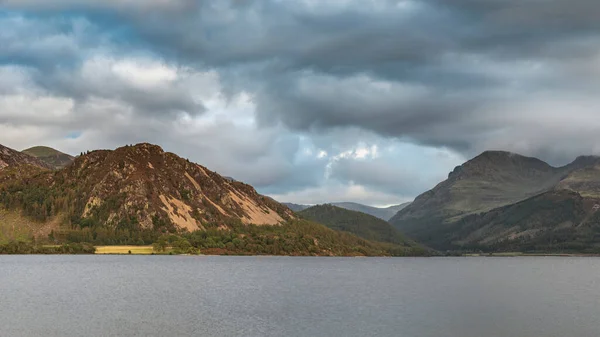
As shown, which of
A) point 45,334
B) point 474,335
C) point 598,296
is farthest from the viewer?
point 598,296

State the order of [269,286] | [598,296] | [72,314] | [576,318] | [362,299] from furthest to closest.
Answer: [269,286] → [598,296] → [362,299] → [576,318] → [72,314]

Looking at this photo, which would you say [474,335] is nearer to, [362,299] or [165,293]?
[362,299]

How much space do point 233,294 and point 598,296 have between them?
301ft

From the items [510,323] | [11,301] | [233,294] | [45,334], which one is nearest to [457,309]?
[510,323]

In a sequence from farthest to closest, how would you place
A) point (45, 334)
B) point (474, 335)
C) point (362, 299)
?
point (362, 299)
point (474, 335)
point (45, 334)

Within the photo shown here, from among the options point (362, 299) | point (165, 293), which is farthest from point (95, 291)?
point (362, 299)

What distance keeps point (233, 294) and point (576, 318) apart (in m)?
70.9

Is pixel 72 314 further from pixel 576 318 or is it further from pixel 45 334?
pixel 576 318

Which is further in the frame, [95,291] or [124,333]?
[95,291]

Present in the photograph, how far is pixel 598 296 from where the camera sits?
148 meters

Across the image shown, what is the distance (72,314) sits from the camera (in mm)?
94438

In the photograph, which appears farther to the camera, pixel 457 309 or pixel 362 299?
pixel 362 299

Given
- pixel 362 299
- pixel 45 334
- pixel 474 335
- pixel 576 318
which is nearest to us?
pixel 45 334

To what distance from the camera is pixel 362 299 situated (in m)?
128
